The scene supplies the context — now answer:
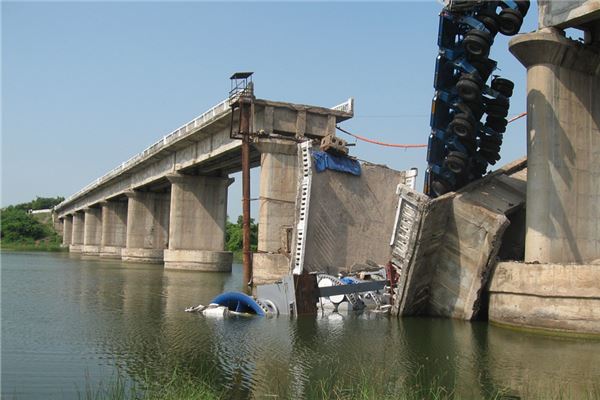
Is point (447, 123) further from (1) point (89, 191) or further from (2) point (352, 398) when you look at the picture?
(1) point (89, 191)

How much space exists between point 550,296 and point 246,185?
18.9 metres

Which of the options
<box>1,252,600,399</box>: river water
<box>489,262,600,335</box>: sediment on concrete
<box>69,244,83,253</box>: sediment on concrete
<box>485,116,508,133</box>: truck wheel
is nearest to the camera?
<box>1,252,600,399</box>: river water

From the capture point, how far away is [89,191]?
90250 mm

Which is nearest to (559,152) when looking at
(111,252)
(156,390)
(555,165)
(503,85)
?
(555,165)

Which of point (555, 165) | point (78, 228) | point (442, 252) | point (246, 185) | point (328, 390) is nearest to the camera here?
point (328, 390)

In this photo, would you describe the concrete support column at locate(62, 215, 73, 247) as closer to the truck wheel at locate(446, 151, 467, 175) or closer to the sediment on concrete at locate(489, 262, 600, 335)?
the truck wheel at locate(446, 151, 467, 175)

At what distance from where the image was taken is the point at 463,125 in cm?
2086

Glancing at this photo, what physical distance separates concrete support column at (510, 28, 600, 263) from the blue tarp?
9.65 meters

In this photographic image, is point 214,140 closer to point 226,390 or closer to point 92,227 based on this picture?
point 226,390

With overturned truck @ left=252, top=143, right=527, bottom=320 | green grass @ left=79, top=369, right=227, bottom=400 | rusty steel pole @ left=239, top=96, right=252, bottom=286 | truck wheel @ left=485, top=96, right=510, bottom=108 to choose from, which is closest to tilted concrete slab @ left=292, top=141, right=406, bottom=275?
overturned truck @ left=252, top=143, right=527, bottom=320

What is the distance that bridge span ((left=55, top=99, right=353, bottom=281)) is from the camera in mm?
33969

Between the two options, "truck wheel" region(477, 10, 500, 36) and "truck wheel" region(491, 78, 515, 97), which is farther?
"truck wheel" region(491, 78, 515, 97)

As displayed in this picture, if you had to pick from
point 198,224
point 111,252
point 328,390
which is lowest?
point 111,252

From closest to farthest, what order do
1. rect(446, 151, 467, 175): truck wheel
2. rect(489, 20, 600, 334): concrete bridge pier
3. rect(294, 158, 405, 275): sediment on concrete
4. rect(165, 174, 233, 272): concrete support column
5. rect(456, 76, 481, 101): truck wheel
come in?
rect(489, 20, 600, 334): concrete bridge pier → rect(456, 76, 481, 101): truck wheel → rect(446, 151, 467, 175): truck wheel → rect(294, 158, 405, 275): sediment on concrete → rect(165, 174, 233, 272): concrete support column
